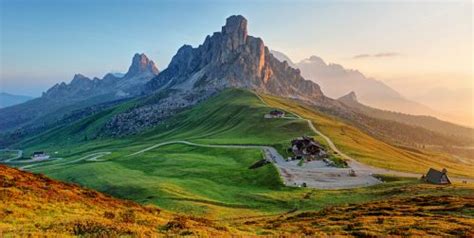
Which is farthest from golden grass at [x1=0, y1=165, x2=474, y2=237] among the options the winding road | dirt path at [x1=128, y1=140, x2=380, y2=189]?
the winding road

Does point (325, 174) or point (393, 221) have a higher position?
point (393, 221)

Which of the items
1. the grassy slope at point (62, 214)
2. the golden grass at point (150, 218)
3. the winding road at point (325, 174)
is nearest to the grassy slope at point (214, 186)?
the winding road at point (325, 174)

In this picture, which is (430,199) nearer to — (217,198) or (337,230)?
(337,230)

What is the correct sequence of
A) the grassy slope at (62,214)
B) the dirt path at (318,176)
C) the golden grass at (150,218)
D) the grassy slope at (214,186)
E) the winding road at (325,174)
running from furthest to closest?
the winding road at (325,174) → the dirt path at (318,176) → the grassy slope at (214,186) → the golden grass at (150,218) → the grassy slope at (62,214)

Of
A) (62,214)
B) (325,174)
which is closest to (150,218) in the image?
(62,214)

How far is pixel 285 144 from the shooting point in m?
134

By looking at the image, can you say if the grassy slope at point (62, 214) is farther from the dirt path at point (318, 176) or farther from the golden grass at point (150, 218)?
the dirt path at point (318, 176)

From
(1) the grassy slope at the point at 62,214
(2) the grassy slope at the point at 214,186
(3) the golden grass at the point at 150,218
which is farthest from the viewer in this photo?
(2) the grassy slope at the point at 214,186

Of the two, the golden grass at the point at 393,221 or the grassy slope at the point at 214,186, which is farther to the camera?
the grassy slope at the point at 214,186

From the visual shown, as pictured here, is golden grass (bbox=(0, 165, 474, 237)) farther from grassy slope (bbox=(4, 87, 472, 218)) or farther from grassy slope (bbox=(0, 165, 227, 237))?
grassy slope (bbox=(4, 87, 472, 218))

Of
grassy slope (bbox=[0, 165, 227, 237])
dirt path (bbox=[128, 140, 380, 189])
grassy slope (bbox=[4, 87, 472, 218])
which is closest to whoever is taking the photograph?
grassy slope (bbox=[0, 165, 227, 237])

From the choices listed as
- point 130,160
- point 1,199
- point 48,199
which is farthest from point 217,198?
point 130,160

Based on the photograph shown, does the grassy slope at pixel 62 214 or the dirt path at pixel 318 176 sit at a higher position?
the grassy slope at pixel 62 214

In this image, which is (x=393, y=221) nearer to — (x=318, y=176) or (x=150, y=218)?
(x=150, y=218)
